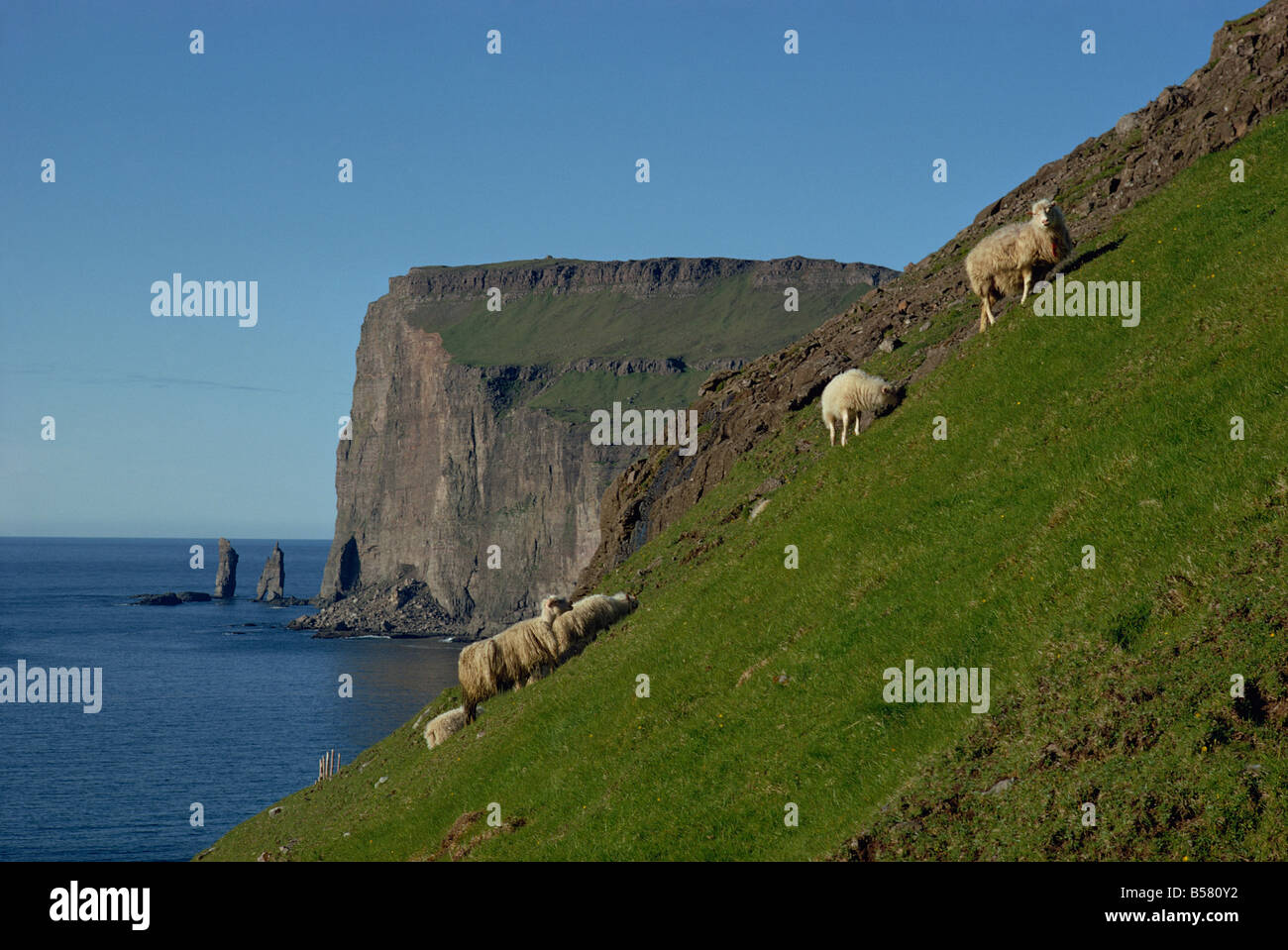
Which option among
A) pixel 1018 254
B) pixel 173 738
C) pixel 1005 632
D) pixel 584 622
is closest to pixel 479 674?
pixel 584 622

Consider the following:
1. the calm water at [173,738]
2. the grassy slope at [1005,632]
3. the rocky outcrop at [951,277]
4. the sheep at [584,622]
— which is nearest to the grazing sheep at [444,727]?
the sheep at [584,622]

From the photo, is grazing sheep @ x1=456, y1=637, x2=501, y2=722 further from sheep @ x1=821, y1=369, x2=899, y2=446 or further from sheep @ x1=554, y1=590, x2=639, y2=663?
sheep @ x1=821, y1=369, x2=899, y2=446

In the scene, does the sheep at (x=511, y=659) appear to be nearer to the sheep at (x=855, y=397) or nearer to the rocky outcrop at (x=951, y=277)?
the rocky outcrop at (x=951, y=277)

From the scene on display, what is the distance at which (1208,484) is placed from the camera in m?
14.3

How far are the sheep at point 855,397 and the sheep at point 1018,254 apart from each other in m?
2.69

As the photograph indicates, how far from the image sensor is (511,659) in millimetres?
32469

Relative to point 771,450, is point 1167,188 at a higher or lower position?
higher

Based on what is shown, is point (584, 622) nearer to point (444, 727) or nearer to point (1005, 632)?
point (444, 727)

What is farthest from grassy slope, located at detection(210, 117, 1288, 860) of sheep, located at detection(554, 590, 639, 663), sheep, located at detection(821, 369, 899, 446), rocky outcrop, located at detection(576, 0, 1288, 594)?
sheep, located at detection(554, 590, 639, 663)

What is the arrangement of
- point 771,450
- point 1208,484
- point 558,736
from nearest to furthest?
point 1208,484, point 558,736, point 771,450
